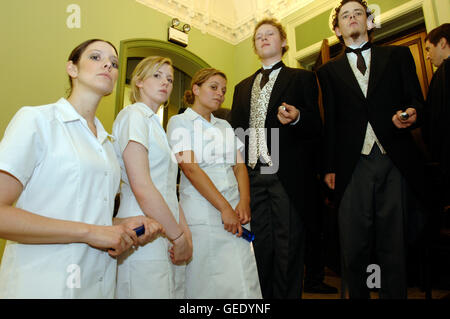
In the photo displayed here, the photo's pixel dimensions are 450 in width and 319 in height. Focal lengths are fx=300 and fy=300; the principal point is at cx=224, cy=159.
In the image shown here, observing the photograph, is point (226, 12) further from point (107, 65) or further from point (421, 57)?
point (107, 65)

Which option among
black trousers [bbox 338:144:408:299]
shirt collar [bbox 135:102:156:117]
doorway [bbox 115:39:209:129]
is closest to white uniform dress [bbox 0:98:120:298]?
shirt collar [bbox 135:102:156:117]

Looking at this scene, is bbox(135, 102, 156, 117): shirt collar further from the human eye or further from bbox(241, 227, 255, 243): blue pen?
bbox(241, 227, 255, 243): blue pen

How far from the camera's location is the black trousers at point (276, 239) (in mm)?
1592

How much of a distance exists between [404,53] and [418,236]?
1.00 m

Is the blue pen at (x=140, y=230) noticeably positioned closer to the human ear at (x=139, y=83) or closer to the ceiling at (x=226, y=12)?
the human ear at (x=139, y=83)

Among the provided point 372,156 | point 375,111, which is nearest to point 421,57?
point 375,111

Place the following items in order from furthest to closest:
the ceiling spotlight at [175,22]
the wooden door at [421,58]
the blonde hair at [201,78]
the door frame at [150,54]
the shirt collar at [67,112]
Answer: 1. the ceiling spotlight at [175,22]
2. the door frame at [150,54]
3. the wooden door at [421,58]
4. the blonde hair at [201,78]
5. the shirt collar at [67,112]

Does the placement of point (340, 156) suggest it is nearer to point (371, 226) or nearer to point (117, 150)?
point (371, 226)

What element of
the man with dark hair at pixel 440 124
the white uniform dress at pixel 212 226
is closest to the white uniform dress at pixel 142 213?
the white uniform dress at pixel 212 226

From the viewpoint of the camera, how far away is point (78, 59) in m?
1.28

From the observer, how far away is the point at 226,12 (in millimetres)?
5488

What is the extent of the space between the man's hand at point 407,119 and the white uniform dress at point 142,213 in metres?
1.13

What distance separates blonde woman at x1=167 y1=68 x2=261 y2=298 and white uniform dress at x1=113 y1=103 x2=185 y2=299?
5.6 inches
